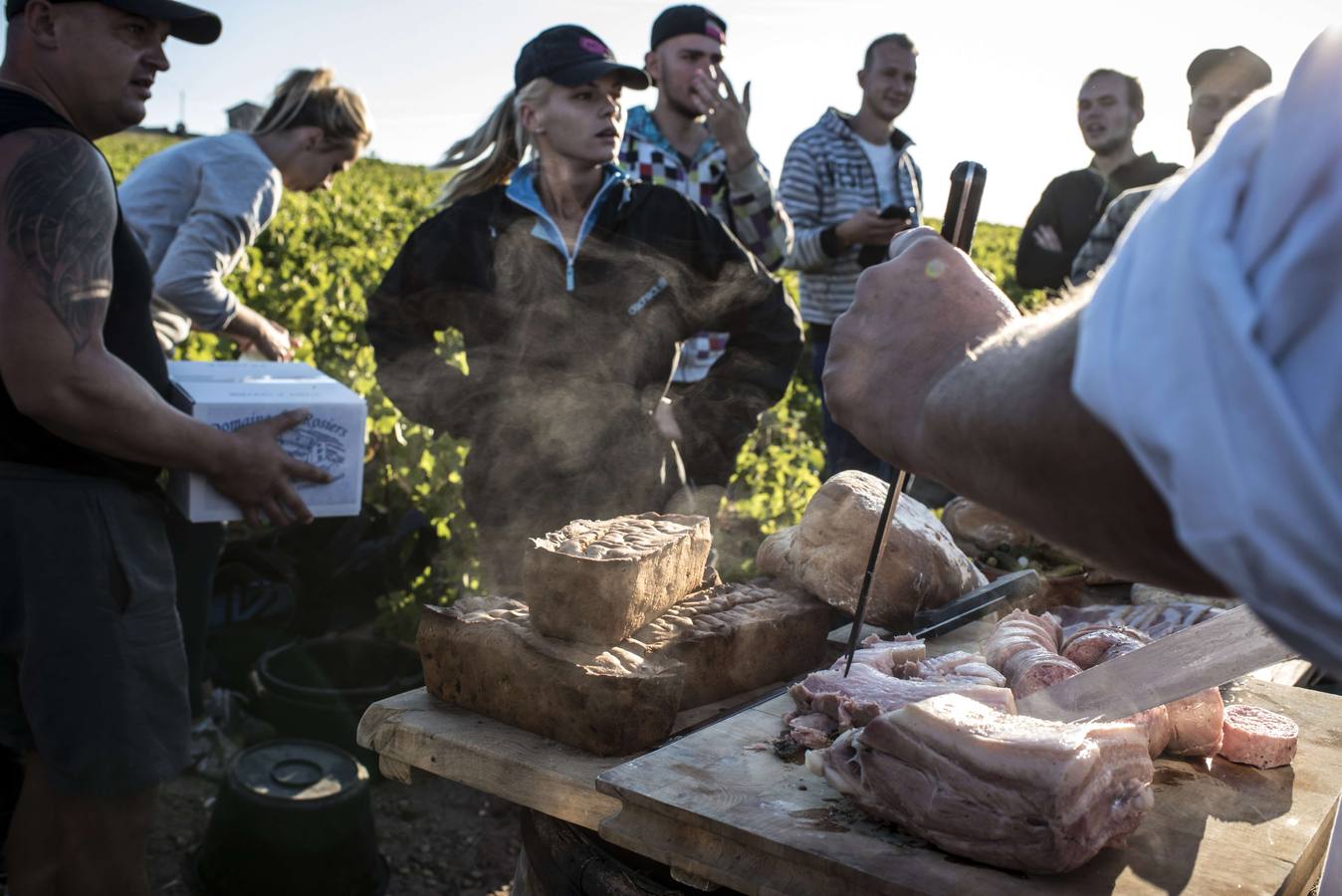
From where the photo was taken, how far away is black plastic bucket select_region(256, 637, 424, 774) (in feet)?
A: 15.8

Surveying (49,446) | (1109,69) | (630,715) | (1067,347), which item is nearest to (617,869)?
(630,715)

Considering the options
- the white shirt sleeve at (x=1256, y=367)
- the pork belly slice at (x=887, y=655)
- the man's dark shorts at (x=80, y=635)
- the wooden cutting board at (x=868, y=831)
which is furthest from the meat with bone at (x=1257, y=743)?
the man's dark shorts at (x=80, y=635)

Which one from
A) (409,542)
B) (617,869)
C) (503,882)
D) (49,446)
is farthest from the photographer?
(409,542)

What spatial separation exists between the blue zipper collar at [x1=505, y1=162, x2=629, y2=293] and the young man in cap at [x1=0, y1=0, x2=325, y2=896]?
4.51 ft

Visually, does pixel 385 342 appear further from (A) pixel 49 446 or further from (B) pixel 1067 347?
(B) pixel 1067 347

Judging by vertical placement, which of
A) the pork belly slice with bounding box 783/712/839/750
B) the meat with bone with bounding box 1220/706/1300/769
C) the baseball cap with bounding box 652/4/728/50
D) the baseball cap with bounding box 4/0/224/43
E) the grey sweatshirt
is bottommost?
the pork belly slice with bounding box 783/712/839/750


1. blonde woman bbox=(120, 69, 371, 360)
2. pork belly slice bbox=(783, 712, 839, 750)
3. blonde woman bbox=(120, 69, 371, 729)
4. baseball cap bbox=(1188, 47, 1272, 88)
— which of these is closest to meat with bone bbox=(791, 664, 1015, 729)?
pork belly slice bbox=(783, 712, 839, 750)

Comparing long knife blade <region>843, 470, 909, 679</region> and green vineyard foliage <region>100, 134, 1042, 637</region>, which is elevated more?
long knife blade <region>843, 470, 909, 679</region>

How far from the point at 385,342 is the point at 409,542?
1.86m

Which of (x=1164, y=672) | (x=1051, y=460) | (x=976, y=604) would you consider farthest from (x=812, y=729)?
(x=1051, y=460)

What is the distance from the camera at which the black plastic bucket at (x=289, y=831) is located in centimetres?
401

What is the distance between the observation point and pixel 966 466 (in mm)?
1107

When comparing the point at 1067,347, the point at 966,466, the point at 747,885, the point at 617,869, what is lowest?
the point at 617,869

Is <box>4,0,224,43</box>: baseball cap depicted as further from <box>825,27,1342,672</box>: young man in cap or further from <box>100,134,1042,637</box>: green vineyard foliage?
<box>825,27,1342,672</box>: young man in cap
